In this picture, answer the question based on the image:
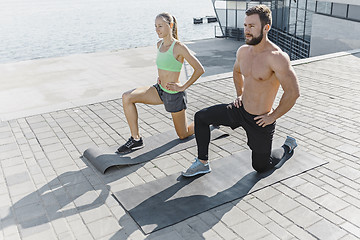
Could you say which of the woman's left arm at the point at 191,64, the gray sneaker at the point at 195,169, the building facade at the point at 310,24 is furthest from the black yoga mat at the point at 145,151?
the building facade at the point at 310,24

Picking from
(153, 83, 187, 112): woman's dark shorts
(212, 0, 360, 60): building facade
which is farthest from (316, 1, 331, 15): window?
(153, 83, 187, 112): woman's dark shorts

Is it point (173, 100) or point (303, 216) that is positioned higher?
point (173, 100)

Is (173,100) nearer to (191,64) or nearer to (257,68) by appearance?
(191,64)

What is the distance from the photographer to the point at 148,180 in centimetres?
496

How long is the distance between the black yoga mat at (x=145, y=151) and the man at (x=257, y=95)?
3.07ft

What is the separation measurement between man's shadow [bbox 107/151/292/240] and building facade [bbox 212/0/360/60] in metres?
11.7

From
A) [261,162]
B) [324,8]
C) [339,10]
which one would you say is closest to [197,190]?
[261,162]

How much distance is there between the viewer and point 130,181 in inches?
195

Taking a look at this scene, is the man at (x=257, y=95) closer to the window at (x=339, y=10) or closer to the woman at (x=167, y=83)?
the woman at (x=167, y=83)

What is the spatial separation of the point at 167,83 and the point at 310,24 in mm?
14234

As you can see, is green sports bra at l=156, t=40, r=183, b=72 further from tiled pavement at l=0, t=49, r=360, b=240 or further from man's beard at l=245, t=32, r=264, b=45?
man's beard at l=245, t=32, r=264, b=45

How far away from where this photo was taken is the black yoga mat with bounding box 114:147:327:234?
415 centimetres

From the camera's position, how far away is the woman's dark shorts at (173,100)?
5488 mm

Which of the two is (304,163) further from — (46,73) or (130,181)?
(46,73)
